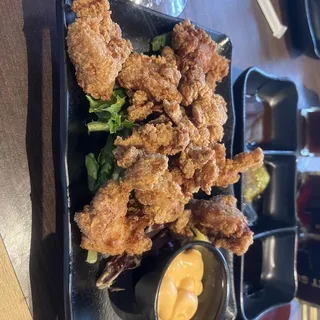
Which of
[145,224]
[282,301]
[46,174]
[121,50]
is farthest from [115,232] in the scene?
[282,301]

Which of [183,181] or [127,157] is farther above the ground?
[127,157]

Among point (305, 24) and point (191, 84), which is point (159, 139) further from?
point (305, 24)

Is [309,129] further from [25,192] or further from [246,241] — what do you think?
[25,192]

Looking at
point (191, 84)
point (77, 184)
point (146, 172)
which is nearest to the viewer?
point (146, 172)

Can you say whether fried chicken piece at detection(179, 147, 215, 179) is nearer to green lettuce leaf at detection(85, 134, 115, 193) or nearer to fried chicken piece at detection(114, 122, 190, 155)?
fried chicken piece at detection(114, 122, 190, 155)

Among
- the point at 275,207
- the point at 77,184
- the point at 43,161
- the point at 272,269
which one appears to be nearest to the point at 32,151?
the point at 43,161

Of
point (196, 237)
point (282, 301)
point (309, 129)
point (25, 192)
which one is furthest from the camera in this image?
point (309, 129)

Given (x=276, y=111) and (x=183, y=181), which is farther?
(x=276, y=111)
